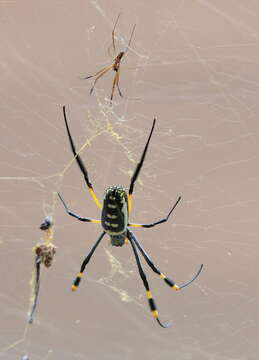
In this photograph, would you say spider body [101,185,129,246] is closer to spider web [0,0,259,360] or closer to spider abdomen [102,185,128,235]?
spider abdomen [102,185,128,235]

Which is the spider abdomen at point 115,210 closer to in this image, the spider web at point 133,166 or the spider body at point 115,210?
the spider body at point 115,210

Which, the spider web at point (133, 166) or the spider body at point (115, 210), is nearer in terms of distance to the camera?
the spider body at point (115, 210)

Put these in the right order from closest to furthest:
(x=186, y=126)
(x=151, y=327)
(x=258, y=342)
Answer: (x=186, y=126)
(x=258, y=342)
(x=151, y=327)

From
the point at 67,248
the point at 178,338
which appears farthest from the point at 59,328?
the point at 178,338

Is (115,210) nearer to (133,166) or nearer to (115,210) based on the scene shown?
(115,210)

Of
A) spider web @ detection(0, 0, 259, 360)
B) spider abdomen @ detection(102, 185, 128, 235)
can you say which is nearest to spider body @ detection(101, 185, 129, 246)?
spider abdomen @ detection(102, 185, 128, 235)

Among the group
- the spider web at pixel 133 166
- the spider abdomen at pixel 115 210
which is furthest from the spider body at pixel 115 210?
the spider web at pixel 133 166

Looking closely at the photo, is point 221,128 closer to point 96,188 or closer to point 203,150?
point 203,150

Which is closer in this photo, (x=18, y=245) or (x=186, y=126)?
(x=186, y=126)
